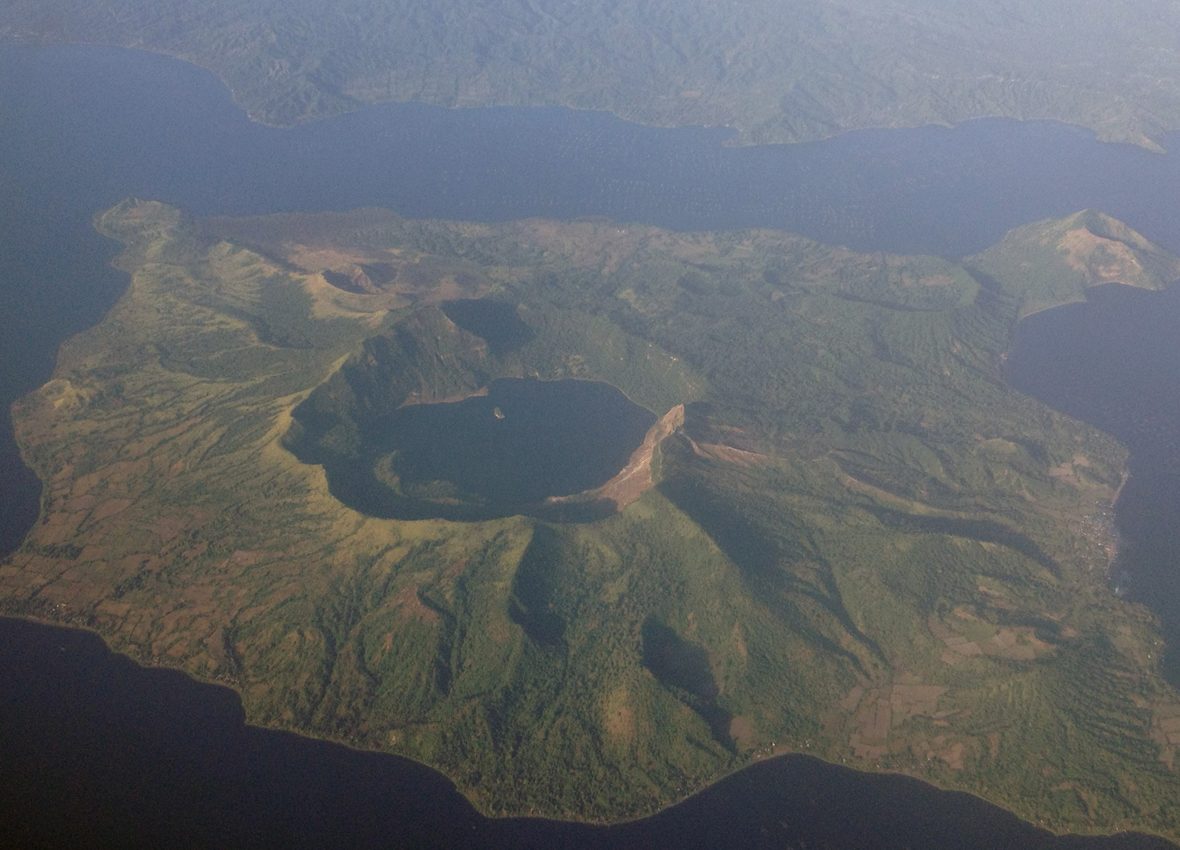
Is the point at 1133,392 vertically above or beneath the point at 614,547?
beneath

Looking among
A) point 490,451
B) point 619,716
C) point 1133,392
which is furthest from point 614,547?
point 1133,392

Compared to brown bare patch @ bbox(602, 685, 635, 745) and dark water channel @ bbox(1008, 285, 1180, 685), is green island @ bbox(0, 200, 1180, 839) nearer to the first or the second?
brown bare patch @ bbox(602, 685, 635, 745)

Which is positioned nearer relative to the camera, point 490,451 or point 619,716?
point 619,716

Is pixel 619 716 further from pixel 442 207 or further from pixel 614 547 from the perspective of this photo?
pixel 442 207

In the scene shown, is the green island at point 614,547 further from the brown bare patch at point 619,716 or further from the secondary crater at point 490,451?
the secondary crater at point 490,451

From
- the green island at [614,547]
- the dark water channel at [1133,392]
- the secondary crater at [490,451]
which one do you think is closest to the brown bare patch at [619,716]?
the green island at [614,547]

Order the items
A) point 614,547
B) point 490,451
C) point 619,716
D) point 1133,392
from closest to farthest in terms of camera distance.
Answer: point 619,716 < point 614,547 < point 490,451 < point 1133,392

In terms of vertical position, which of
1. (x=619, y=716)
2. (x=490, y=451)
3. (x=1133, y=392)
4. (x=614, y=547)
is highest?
(x=614, y=547)

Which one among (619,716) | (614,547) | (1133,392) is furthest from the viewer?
(1133,392)
